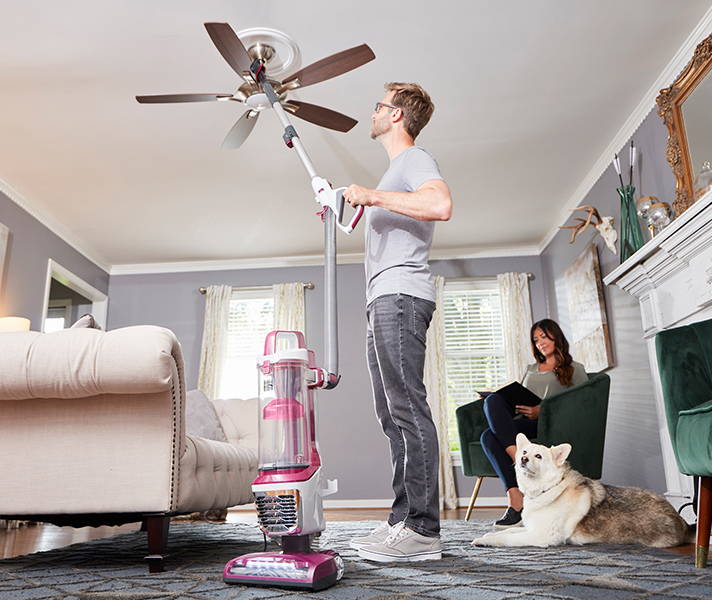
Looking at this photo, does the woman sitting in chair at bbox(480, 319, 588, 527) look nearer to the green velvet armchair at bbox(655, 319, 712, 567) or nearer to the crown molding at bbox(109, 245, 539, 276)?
the green velvet armchair at bbox(655, 319, 712, 567)

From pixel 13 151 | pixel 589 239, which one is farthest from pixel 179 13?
pixel 589 239

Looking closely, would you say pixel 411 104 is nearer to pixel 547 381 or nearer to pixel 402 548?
pixel 402 548

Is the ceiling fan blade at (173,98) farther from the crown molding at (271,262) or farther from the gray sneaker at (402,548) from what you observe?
the crown molding at (271,262)

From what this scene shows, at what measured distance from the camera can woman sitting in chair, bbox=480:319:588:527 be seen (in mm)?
3082

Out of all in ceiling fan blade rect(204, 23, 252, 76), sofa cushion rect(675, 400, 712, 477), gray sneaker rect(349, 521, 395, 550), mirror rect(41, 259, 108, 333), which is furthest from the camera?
mirror rect(41, 259, 108, 333)

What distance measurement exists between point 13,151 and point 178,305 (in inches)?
96.7

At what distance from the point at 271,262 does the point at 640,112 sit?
3.76 metres

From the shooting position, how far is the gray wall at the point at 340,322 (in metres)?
5.72

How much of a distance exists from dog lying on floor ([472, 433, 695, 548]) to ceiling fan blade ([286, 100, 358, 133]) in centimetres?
171

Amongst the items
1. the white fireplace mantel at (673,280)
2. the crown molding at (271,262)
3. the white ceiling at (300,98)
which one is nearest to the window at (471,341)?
the crown molding at (271,262)

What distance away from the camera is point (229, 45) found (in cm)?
240

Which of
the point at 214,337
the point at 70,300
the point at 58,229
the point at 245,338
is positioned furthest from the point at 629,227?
the point at 70,300

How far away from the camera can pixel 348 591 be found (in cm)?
131

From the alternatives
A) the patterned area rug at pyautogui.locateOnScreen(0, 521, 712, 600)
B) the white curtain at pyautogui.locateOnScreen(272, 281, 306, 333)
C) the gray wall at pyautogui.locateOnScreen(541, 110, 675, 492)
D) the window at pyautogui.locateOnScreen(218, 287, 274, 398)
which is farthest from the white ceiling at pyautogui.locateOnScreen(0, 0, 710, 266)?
the patterned area rug at pyautogui.locateOnScreen(0, 521, 712, 600)
